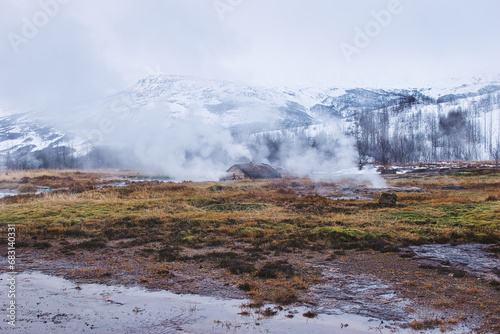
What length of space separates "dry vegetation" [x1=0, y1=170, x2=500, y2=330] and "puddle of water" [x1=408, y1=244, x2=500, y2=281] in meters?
0.94

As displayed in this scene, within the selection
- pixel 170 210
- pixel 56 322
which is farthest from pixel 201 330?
pixel 170 210

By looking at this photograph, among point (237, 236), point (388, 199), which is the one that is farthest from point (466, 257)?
point (388, 199)

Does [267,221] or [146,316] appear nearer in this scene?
[146,316]

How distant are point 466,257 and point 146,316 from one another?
37.4ft

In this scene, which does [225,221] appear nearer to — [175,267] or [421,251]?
[175,267]

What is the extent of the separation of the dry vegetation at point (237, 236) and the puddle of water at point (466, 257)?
36.9 inches

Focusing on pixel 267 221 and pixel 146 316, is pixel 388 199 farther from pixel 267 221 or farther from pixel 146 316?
pixel 146 316

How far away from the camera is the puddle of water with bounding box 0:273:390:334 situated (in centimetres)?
807

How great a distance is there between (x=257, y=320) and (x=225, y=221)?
13552 millimetres

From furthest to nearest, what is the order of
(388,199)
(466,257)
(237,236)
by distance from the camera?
(388,199) < (237,236) < (466,257)

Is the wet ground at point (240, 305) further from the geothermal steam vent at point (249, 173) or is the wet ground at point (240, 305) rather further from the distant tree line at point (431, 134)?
the distant tree line at point (431, 134)

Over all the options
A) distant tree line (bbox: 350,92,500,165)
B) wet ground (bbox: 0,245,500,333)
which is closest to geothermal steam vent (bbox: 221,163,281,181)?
distant tree line (bbox: 350,92,500,165)

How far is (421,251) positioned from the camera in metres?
14.7

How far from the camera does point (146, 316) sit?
28.7 ft
